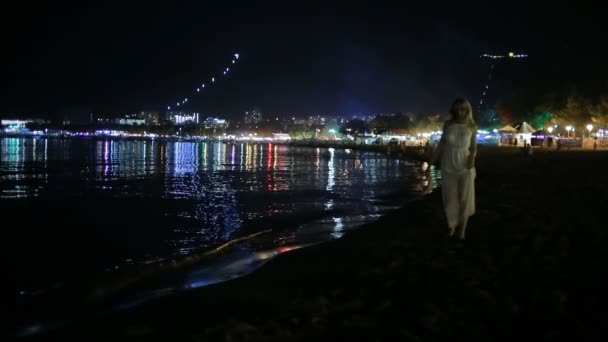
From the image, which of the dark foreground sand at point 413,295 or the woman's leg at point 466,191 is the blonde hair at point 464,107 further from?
the dark foreground sand at point 413,295

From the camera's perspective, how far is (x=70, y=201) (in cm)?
1773

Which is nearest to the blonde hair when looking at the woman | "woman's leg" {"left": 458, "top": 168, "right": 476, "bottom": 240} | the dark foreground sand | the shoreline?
the woman

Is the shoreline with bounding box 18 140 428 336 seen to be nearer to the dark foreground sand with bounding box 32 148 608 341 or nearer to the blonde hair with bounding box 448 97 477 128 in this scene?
the dark foreground sand with bounding box 32 148 608 341

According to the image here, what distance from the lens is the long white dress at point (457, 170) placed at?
19.9ft

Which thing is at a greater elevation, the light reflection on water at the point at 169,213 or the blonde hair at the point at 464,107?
the blonde hair at the point at 464,107

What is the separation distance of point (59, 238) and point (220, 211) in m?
4.85

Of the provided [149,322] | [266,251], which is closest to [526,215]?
[266,251]

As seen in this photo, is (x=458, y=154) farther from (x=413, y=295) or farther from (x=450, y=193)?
(x=413, y=295)

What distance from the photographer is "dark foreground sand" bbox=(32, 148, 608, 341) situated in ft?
13.6

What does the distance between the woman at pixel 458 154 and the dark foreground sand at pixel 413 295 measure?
0.76 meters

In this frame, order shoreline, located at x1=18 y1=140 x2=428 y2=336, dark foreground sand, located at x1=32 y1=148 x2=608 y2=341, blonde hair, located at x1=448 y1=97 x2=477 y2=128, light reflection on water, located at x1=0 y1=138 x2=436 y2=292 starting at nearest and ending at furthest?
dark foreground sand, located at x1=32 y1=148 x2=608 y2=341, blonde hair, located at x1=448 y1=97 x2=477 y2=128, shoreline, located at x1=18 y1=140 x2=428 y2=336, light reflection on water, located at x1=0 y1=138 x2=436 y2=292

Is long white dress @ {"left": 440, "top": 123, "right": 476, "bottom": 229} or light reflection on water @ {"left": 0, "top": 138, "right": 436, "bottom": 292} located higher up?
long white dress @ {"left": 440, "top": 123, "right": 476, "bottom": 229}

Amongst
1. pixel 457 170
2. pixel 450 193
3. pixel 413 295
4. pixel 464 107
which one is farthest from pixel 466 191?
pixel 413 295

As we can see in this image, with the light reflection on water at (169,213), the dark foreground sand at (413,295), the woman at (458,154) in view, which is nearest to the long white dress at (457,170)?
the woman at (458,154)
